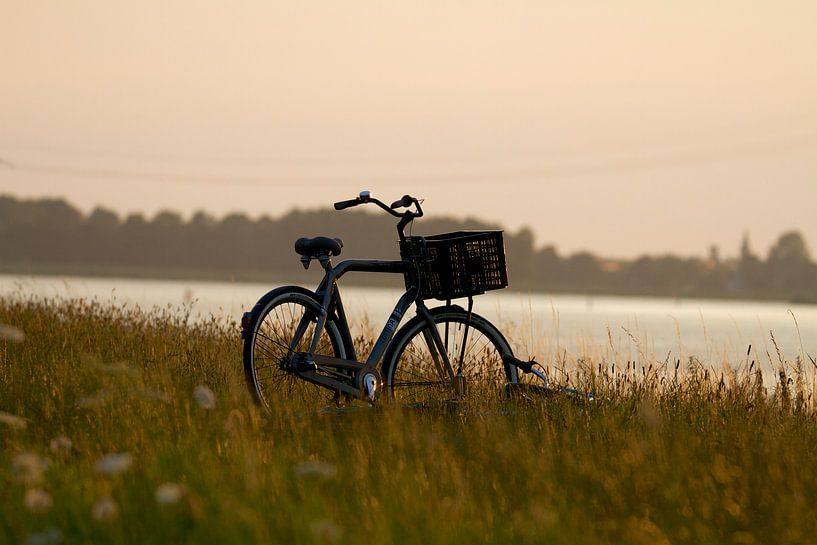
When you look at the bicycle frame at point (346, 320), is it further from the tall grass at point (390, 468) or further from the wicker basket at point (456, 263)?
the tall grass at point (390, 468)

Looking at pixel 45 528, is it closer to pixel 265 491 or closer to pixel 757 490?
pixel 265 491

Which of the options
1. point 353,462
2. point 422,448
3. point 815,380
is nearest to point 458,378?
point 422,448

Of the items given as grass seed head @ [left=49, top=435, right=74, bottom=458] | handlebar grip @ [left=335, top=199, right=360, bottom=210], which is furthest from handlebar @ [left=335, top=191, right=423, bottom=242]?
grass seed head @ [left=49, top=435, right=74, bottom=458]

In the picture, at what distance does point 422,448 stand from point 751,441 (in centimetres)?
205

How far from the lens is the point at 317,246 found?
256 inches

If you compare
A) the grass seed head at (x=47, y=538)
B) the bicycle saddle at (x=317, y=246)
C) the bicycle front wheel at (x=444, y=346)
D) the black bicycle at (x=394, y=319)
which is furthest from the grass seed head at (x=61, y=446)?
the bicycle front wheel at (x=444, y=346)

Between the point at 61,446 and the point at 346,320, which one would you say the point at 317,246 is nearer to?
the point at 346,320

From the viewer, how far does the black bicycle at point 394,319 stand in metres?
6.46

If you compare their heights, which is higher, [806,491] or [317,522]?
[317,522]

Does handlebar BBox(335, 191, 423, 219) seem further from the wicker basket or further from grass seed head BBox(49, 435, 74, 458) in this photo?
grass seed head BBox(49, 435, 74, 458)

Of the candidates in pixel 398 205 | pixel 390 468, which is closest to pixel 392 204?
pixel 398 205

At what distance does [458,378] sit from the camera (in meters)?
7.25

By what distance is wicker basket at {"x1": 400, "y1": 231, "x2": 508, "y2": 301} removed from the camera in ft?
22.8

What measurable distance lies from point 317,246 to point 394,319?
0.81 metres
